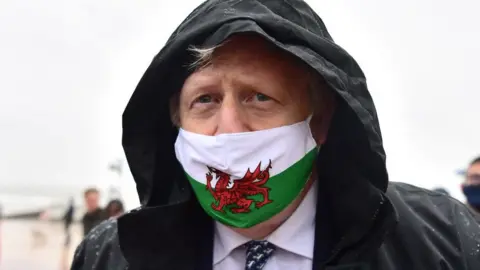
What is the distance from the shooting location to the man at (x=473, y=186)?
13.0 feet

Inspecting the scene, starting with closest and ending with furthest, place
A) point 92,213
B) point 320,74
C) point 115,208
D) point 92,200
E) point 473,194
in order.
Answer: point 320,74 → point 473,194 → point 115,208 → point 92,213 → point 92,200

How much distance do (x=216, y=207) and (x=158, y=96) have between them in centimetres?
38

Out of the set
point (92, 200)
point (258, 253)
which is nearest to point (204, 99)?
point (258, 253)

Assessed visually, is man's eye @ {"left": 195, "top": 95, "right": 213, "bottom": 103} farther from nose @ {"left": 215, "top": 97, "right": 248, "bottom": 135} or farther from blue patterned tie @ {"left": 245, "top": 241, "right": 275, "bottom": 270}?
blue patterned tie @ {"left": 245, "top": 241, "right": 275, "bottom": 270}

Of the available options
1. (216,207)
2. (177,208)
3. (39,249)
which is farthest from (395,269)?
(39,249)

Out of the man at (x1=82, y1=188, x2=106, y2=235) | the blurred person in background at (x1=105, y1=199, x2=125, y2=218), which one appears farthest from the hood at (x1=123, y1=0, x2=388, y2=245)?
the man at (x1=82, y1=188, x2=106, y2=235)

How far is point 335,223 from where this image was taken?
6.17 ft

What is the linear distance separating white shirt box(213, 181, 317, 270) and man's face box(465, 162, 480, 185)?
2560 mm

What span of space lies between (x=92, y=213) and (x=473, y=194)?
5.16 meters

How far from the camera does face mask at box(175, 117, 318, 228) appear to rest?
177cm

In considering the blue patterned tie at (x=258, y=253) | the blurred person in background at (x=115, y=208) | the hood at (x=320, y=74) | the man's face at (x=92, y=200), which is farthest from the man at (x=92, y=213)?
the blue patterned tie at (x=258, y=253)

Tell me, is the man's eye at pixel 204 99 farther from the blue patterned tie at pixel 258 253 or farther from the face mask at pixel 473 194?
the face mask at pixel 473 194

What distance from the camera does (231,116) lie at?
1746mm

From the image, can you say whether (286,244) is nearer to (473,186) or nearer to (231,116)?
(231,116)
